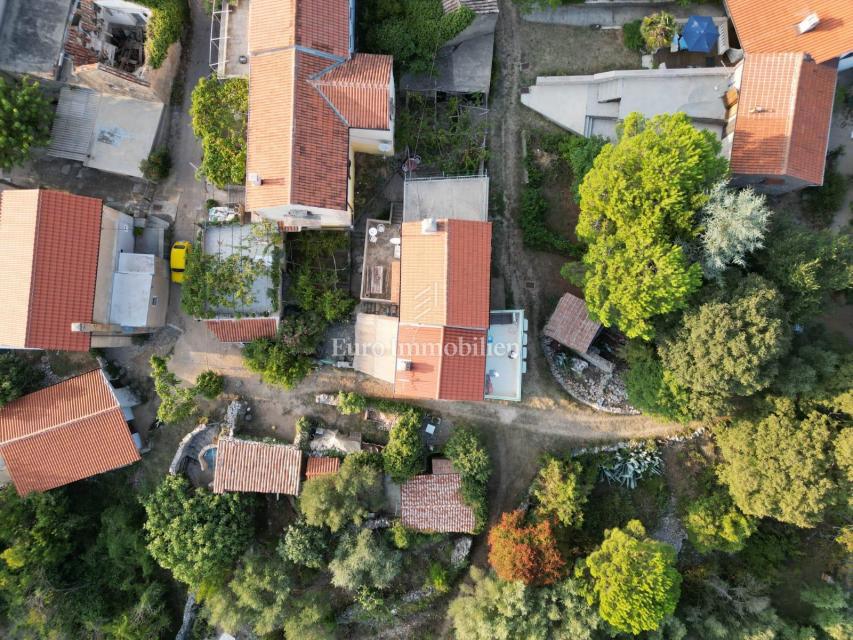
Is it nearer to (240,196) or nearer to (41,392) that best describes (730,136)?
(240,196)

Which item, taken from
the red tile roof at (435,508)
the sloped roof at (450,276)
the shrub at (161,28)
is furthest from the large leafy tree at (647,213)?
the shrub at (161,28)

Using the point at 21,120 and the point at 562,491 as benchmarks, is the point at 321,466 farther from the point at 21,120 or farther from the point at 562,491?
the point at 21,120

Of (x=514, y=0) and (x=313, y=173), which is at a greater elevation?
(x=514, y=0)

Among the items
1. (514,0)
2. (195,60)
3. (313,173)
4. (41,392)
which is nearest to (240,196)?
(313,173)

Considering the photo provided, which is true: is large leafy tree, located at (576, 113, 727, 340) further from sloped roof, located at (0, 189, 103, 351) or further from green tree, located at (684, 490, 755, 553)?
sloped roof, located at (0, 189, 103, 351)

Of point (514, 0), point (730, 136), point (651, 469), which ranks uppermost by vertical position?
point (514, 0)

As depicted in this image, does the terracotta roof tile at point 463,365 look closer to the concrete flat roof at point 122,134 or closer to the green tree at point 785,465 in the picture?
the green tree at point 785,465

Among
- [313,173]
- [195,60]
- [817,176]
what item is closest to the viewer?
[313,173]
